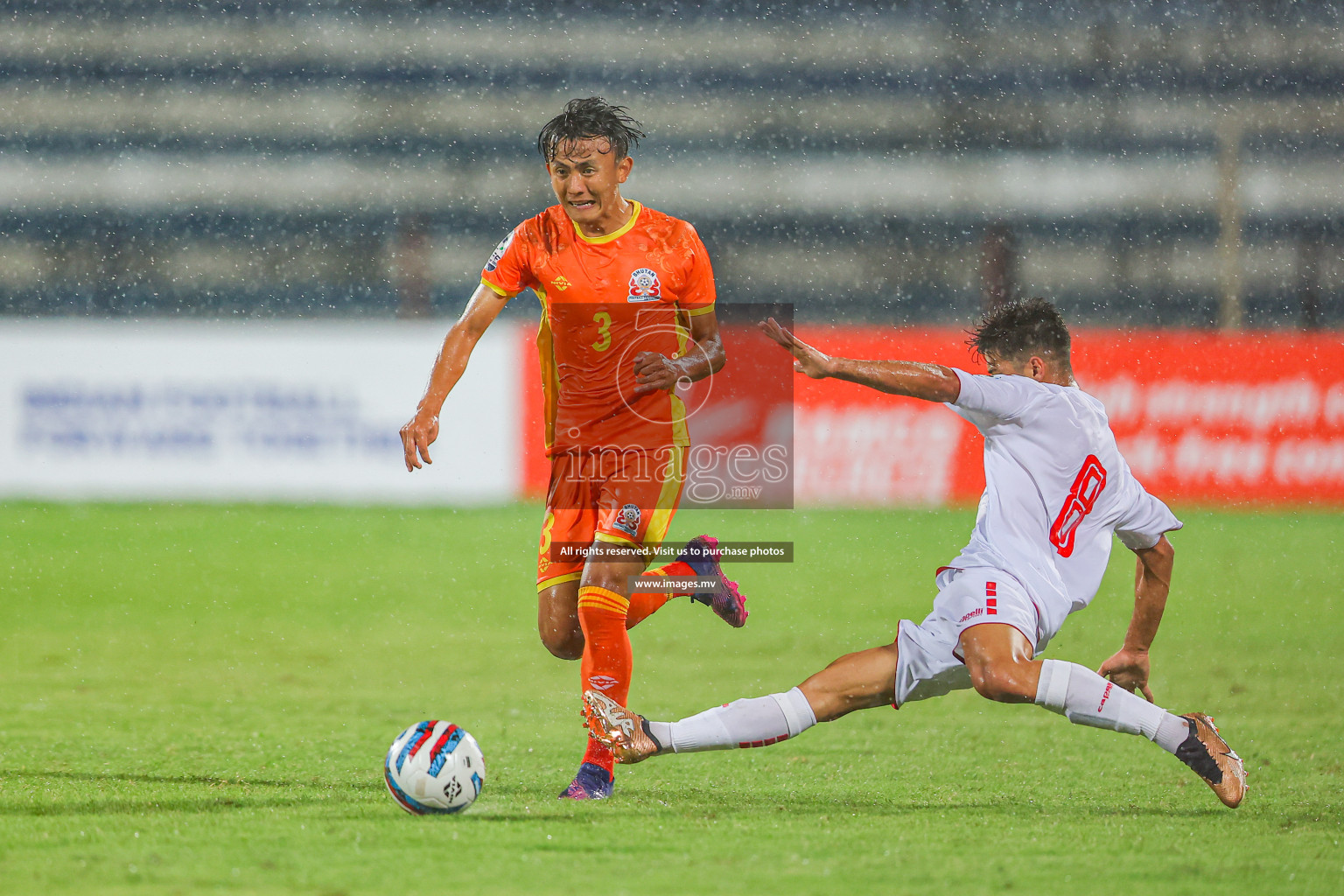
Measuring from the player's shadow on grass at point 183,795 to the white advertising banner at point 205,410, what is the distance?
7.15 meters

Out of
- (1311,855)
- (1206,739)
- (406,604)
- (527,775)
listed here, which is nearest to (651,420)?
(527,775)

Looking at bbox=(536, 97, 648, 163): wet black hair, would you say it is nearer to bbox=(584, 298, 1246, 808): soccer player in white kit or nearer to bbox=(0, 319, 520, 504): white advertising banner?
bbox=(584, 298, 1246, 808): soccer player in white kit

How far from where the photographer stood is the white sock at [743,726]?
420 centimetres

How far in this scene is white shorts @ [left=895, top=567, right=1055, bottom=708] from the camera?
407cm

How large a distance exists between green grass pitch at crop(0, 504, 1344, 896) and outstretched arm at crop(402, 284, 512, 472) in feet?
3.64

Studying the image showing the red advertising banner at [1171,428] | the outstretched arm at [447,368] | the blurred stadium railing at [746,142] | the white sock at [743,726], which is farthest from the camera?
the blurred stadium railing at [746,142]

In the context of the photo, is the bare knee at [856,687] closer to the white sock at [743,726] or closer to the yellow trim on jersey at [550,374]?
the white sock at [743,726]

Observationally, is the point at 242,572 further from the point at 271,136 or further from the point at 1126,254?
the point at 1126,254

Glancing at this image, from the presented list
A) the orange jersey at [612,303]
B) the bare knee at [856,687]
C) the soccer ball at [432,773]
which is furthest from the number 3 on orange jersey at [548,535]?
the bare knee at [856,687]

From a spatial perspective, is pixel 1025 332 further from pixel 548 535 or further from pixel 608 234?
pixel 548 535

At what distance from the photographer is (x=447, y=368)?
180 inches

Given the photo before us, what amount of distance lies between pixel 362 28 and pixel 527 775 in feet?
58.9

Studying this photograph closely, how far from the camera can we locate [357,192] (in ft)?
65.8

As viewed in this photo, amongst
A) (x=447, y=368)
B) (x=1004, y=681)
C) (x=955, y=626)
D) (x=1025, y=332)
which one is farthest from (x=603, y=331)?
(x=1004, y=681)
